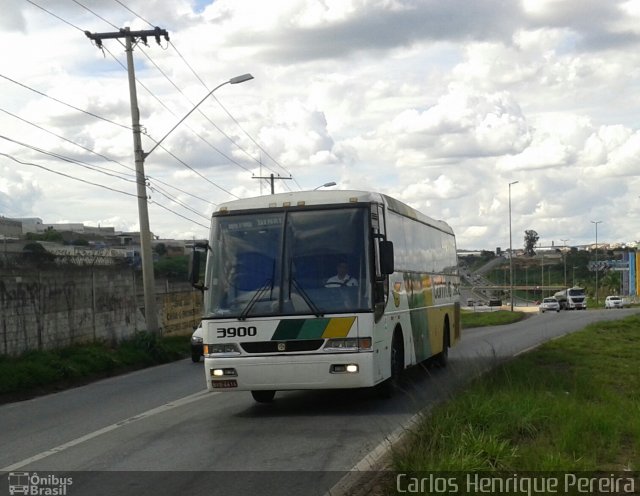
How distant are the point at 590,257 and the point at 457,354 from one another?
17027 centimetres

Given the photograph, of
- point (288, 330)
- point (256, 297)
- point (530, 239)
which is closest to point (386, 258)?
point (288, 330)

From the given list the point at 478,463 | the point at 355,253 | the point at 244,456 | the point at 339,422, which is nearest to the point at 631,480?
the point at 478,463

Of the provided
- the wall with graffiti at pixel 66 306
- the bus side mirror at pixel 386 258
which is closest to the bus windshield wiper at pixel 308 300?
the bus side mirror at pixel 386 258

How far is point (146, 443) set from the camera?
1088 centimetres

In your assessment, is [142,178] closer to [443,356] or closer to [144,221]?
[144,221]

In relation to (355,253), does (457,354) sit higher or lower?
lower

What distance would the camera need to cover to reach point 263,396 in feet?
47.3

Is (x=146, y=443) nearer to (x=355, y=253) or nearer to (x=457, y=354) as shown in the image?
(x=355, y=253)

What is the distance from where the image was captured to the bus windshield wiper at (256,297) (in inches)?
501

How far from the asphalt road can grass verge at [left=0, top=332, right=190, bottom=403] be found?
255 centimetres

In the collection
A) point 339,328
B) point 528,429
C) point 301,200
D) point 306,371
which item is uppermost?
point 301,200

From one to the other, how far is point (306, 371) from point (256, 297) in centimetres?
119

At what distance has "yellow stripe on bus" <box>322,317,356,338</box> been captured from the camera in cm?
1257

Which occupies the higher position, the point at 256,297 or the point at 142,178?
the point at 142,178
